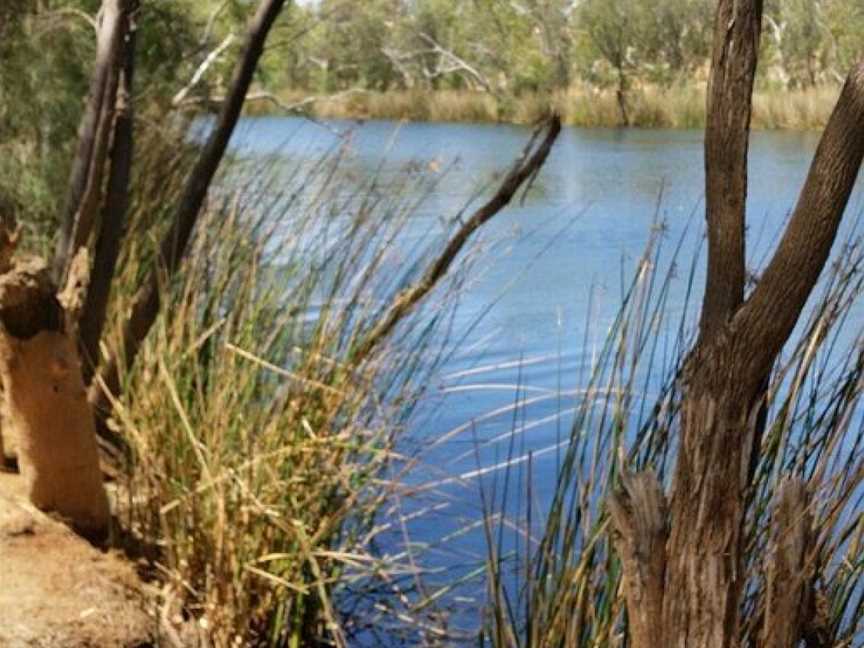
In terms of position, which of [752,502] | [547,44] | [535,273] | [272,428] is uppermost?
[547,44]

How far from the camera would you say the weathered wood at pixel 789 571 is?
230 cm

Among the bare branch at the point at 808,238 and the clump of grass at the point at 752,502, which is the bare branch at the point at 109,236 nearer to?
the clump of grass at the point at 752,502

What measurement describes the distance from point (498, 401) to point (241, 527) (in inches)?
106

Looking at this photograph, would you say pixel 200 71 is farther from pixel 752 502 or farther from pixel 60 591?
pixel 752 502

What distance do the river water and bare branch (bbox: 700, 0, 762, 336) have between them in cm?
55

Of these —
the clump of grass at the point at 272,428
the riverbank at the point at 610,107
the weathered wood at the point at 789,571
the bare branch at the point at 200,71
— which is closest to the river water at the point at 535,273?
the clump of grass at the point at 272,428

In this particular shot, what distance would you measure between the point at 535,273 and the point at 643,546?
5263 mm

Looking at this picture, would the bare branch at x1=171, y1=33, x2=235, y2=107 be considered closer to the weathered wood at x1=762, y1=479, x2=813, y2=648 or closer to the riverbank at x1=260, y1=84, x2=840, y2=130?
the weathered wood at x1=762, y1=479, x2=813, y2=648

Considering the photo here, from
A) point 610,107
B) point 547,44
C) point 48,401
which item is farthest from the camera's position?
point 610,107

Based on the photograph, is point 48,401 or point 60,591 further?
point 48,401

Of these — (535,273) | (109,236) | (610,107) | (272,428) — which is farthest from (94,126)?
(610,107)

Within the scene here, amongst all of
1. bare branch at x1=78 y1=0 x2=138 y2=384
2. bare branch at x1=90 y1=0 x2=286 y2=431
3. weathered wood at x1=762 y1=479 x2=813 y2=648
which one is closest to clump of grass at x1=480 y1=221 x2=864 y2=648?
weathered wood at x1=762 y1=479 x2=813 y2=648

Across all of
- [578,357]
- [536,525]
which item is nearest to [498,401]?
[578,357]

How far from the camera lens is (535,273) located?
7.52m
